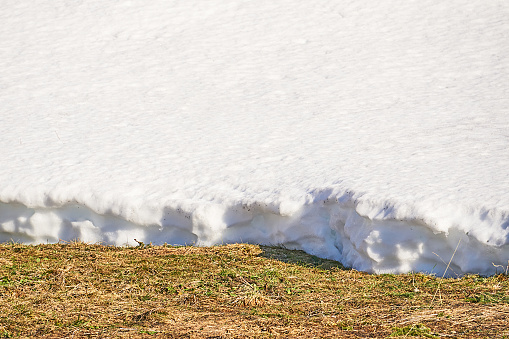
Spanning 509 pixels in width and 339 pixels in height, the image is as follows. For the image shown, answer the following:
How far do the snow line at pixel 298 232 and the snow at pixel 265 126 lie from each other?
0.02 meters

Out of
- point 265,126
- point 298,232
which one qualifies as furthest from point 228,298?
point 265,126

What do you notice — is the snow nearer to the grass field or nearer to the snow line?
the snow line

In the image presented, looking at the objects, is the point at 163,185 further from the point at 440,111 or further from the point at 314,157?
the point at 440,111

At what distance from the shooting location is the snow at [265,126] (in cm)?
596

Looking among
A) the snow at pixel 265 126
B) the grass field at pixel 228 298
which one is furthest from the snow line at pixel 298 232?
the grass field at pixel 228 298

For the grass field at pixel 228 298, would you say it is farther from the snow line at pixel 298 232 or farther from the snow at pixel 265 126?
the snow at pixel 265 126

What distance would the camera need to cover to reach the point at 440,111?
8.59 m

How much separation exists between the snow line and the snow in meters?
0.02

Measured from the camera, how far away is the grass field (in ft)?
12.8

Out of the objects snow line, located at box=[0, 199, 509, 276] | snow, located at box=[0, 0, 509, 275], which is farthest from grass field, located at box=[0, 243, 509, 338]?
snow, located at box=[0, 0, 509, 275]

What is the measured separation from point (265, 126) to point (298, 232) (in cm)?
267

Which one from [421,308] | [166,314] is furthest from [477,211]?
[166,314]

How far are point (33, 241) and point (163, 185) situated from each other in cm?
200

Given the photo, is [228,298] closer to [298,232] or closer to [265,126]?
[298,232]
